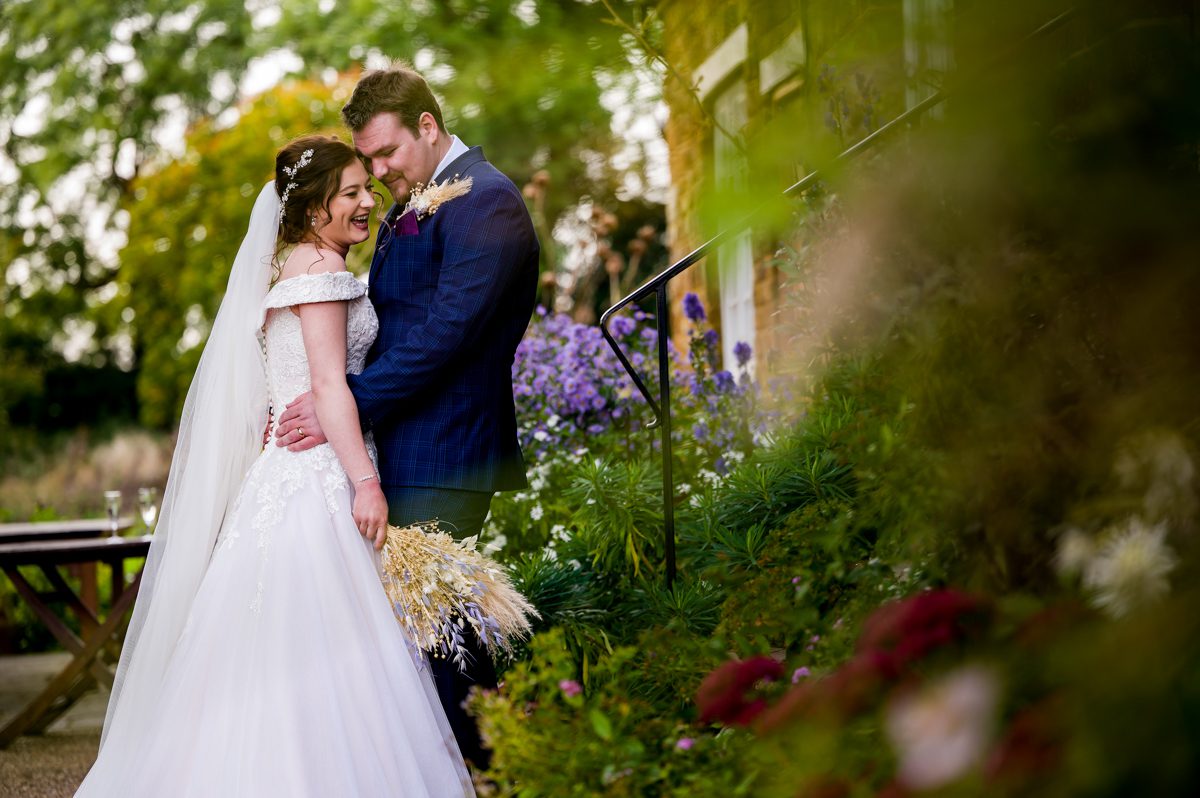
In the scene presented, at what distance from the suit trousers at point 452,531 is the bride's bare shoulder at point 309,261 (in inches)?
23.7

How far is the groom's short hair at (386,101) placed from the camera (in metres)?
2.88

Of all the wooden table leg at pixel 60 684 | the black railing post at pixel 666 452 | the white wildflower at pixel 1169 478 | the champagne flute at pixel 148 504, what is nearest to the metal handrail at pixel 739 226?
the black railing post at pixel 666 452

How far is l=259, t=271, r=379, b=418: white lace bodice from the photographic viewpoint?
291 centimetres

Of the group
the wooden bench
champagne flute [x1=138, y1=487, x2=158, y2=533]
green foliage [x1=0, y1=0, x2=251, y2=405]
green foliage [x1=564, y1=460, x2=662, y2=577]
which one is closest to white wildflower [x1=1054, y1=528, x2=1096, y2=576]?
green foliage [x1=564, y1=460, x2=662, y2=577]

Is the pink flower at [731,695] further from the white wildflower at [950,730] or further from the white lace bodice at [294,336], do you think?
the white lace bodice at [294,336]

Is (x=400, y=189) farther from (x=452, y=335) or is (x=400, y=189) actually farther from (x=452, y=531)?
(x=452, y=531)

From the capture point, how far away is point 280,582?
279cm

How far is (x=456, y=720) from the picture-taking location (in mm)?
2936

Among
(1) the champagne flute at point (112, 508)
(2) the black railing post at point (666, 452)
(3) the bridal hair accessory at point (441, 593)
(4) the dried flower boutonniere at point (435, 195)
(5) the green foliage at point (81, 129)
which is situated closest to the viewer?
(3) the bridal hair accessory at point (441, 593)

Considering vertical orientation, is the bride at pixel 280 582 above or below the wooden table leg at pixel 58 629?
above

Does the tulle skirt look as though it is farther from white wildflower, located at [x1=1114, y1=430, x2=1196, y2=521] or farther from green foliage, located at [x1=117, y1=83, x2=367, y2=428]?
green foliage, located at [x1=117, y1=83, x2=367, y2=428]

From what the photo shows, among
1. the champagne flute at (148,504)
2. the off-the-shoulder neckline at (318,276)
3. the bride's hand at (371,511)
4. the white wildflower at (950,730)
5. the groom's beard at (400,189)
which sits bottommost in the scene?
the champagne flute at (148,504)

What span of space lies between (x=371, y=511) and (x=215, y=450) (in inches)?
21.7

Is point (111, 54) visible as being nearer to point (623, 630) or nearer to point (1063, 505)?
point (623, 630)
